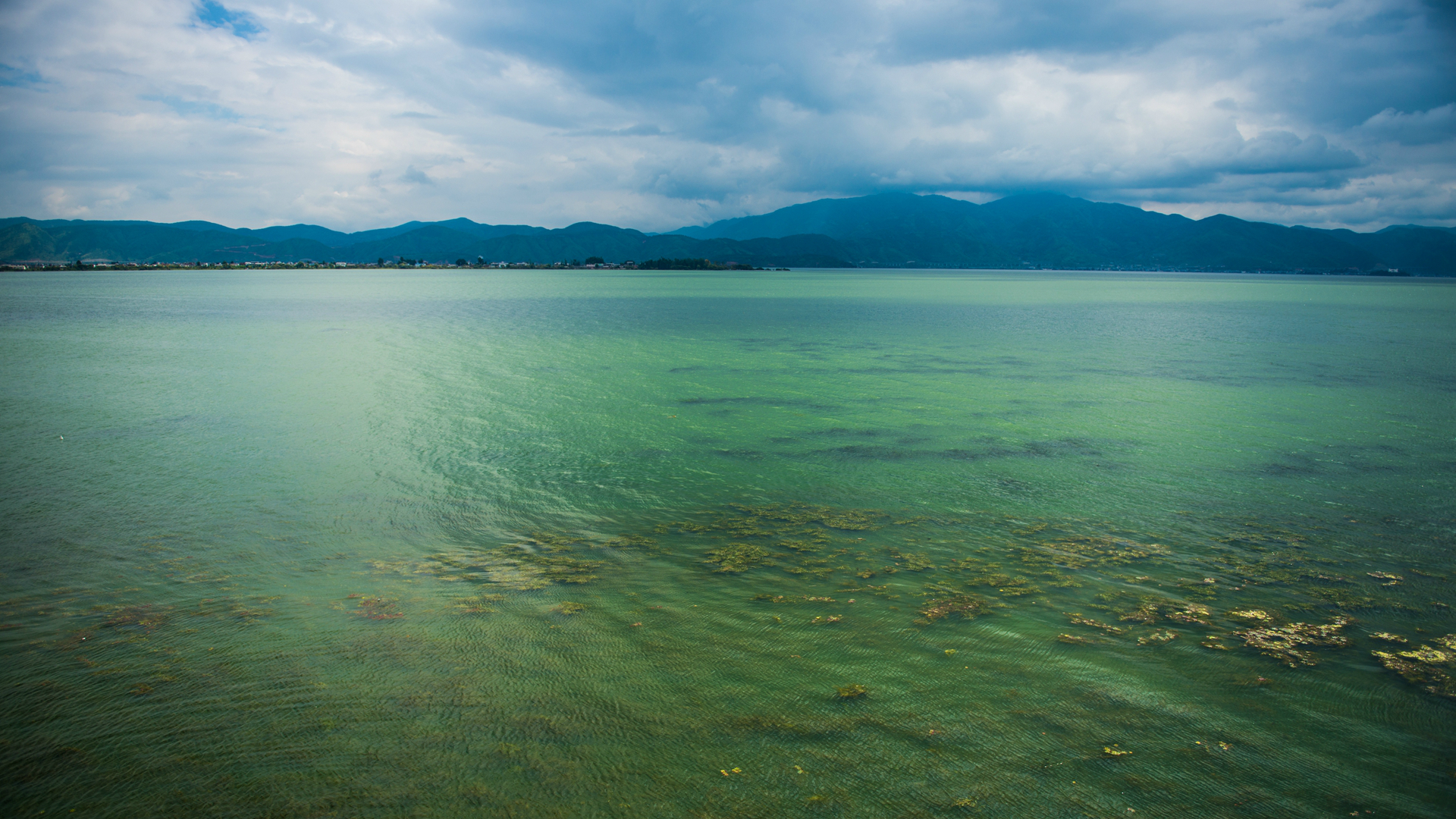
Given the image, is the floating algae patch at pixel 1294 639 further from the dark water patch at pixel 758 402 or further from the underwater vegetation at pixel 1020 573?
the dark water patch at pixel 758 402

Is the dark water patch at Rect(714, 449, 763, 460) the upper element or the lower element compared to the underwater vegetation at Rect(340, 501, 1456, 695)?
upper

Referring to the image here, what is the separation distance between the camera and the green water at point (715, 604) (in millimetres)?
5309

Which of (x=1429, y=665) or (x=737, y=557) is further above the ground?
(x=737, y=557)

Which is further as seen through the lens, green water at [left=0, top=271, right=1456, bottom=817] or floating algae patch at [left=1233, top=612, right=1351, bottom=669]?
floating algae patch at [left=1233, top=612, right=1351, bottom=669]

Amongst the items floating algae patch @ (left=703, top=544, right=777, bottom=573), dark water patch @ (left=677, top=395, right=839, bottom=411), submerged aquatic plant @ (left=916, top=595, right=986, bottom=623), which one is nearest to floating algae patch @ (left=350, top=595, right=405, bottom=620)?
floating algae patch @ (left=703, top=544, right=777, bottom=573)

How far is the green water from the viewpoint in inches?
209

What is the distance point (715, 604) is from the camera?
Result: 8297mm

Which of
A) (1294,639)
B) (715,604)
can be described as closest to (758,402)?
(715,604)

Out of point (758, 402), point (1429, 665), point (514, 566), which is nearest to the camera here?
point (1429, 665)

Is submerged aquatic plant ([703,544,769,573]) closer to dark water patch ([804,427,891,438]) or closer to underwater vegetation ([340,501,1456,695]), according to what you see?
underwater vegetation ([340,501,1456,695])

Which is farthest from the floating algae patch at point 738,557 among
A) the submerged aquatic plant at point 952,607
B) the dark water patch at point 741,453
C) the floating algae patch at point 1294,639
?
the floating algae patch at point 1294,639

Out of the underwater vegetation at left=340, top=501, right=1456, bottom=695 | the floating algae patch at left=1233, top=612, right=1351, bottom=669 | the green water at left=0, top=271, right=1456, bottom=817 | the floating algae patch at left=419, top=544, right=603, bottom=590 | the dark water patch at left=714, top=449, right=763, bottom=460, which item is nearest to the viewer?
the green water at left=0, top=271, right=1456, bottom=817

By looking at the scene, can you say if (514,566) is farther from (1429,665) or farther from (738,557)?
(1429,665)

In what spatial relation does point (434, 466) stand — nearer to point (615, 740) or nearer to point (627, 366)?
point (615, 740)
